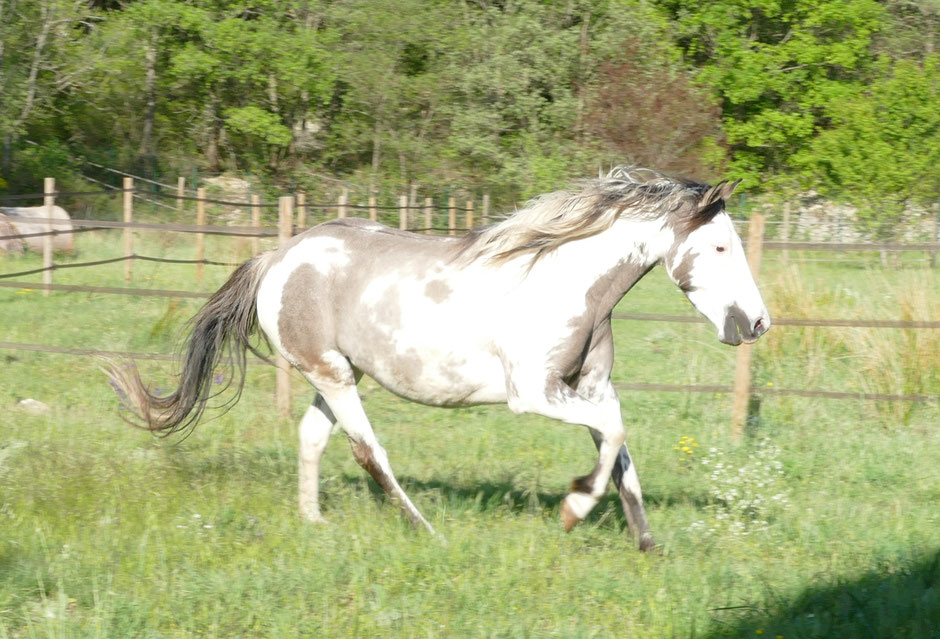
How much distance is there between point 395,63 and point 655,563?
29.2 meters

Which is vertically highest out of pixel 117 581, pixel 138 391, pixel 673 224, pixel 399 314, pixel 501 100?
pixel 501 100

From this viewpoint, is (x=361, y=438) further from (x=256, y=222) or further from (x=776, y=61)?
(x=776, y=61)

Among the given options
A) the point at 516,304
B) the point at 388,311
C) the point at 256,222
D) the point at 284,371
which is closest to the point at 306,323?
the point at 388,311

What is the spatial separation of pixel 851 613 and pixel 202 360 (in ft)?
11.9

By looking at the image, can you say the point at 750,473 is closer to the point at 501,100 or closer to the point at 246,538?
the point at 246,538

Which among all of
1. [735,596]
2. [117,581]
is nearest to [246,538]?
[117,581]

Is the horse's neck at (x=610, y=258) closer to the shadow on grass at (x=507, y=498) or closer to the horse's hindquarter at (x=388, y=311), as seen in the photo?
the horse's hindquarter at (x=388, y=311)

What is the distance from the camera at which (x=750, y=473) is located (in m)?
5.80

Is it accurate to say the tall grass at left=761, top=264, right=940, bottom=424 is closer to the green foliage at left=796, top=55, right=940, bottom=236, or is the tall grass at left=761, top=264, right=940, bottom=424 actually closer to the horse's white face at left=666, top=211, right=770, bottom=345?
the horse's white face at left=666, top=211, right=770, bottom=345

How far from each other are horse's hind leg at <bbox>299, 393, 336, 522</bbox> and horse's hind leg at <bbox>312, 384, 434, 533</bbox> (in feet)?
0.71

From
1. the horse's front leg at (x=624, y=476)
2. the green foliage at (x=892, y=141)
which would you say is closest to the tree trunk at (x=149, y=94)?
the green foliage at (x=892, y=141)

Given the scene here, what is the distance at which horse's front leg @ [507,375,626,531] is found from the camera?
464cm

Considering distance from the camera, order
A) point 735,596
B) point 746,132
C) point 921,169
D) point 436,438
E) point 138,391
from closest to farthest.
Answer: point 735,596
point 138,391
point 436,438
point 921,169
point 746,132

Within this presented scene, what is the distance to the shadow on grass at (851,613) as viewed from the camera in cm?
373
